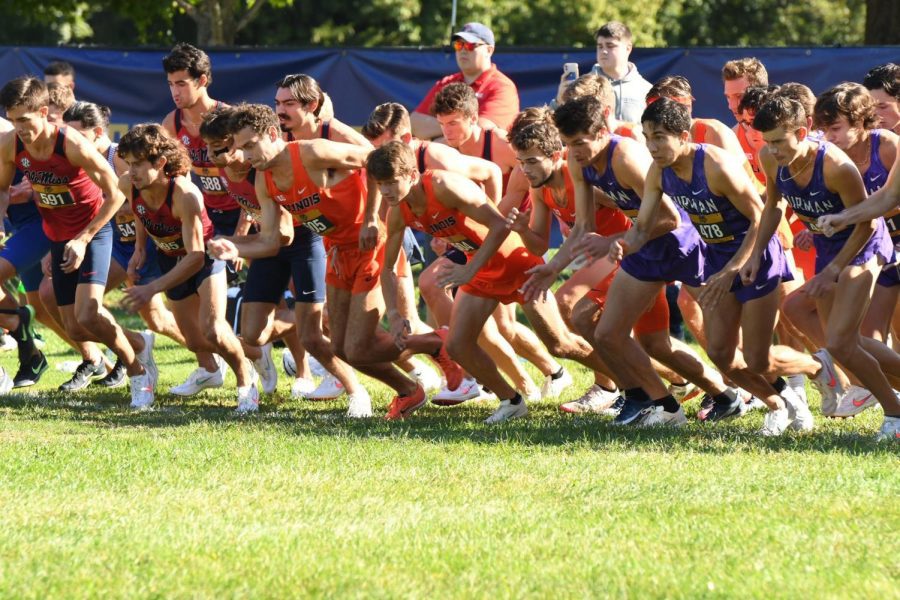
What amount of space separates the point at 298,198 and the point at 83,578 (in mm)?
3938

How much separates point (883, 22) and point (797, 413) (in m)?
10.8

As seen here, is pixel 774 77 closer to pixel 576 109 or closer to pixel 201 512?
pixel 576 109

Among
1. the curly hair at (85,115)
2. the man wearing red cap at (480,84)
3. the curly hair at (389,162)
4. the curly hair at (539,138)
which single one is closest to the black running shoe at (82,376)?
the curly hair at (85,115)

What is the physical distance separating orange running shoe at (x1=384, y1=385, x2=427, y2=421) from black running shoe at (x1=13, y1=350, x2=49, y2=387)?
3.23m

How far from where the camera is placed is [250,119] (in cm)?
798

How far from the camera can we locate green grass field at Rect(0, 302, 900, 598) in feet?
14.9

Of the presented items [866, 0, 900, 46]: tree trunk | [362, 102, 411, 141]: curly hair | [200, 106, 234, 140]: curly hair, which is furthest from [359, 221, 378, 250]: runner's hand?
[866, 0, 900, 46]: tree trunk

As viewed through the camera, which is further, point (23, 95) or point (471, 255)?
point (23, 95)

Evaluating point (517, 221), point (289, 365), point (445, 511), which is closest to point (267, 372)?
point (289, 365)

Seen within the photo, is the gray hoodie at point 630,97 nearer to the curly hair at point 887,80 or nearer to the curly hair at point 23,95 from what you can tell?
the curly hair at point 887,80

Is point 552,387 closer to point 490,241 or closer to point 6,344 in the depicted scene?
point 490,241

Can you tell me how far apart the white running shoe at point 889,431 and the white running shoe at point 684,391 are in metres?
1.84

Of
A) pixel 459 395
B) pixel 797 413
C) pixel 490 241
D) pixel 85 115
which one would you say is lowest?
pixel 459 395

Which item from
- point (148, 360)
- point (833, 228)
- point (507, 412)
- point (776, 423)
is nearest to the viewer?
point (833, 228)
